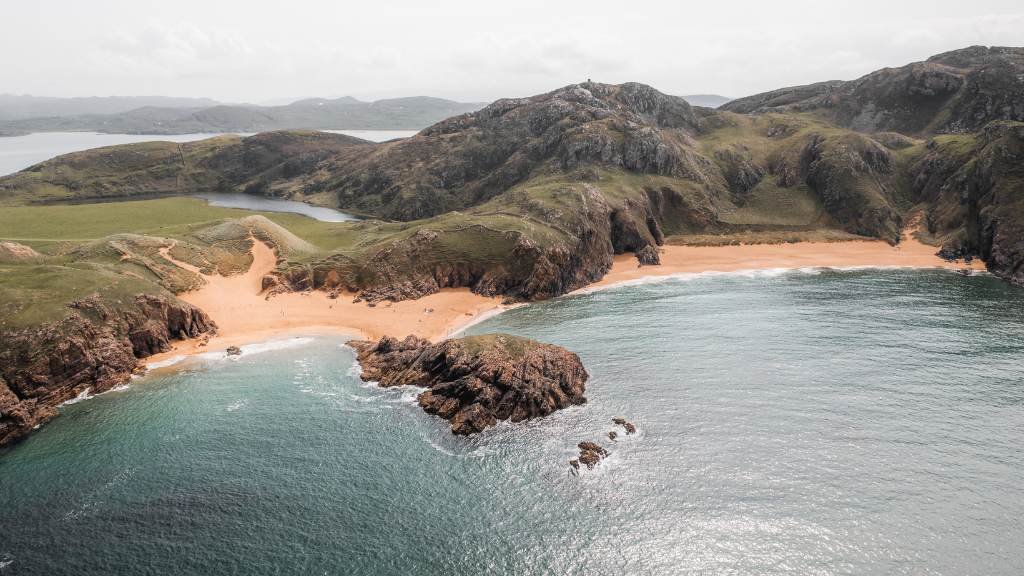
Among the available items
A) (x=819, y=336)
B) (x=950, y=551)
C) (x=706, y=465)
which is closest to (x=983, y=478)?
(x=950, y=551)

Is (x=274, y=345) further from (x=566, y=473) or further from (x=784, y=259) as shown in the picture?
(x=784, y=259)

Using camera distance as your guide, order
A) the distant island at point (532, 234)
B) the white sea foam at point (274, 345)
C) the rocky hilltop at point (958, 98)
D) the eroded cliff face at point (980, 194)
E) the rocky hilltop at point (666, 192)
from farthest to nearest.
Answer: the rocky hilltop at point (958, 98), the eroded cliff face at point (980, 194), the rocky hilltop at point (666, 192), the white sea foam at point (274, 345), the distant island at point (532, 234)

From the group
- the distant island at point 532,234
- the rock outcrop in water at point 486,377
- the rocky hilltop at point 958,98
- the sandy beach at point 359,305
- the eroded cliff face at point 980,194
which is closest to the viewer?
the rock outcrop in water at point 486,377

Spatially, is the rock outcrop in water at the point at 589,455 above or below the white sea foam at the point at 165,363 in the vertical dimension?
below

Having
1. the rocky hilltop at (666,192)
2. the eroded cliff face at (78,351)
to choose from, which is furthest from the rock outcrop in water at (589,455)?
the eroded cliff face at (78,351)

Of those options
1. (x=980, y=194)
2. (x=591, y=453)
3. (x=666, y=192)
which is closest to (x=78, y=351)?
(x=591, y=453)

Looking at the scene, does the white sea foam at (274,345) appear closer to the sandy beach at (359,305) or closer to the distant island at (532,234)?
the sandy beach at (359,305)

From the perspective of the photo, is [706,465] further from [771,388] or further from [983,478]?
[983,478]
